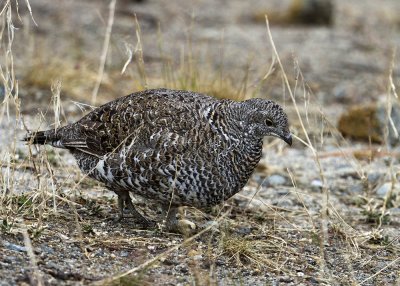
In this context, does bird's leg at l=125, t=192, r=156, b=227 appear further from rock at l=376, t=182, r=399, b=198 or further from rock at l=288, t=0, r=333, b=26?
rock at l=288, t=0, r=333, b=26

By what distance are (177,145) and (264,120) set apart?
2.03 feet

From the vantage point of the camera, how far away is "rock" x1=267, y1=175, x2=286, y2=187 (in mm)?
6996

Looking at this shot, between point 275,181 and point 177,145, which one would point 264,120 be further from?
point 275,181

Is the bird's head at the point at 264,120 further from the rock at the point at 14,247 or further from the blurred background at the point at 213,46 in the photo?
the blurred background at the point at 213,46

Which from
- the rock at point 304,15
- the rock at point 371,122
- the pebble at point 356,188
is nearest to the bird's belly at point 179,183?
the pebble at point 356,188

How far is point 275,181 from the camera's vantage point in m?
7.03

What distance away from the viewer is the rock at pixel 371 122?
28.0ft

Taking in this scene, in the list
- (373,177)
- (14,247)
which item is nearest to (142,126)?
(14,247)

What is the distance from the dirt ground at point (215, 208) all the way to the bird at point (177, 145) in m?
0.25

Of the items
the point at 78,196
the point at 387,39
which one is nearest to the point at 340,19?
the point at 387,39

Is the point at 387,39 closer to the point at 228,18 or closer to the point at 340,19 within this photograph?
the point at 340,19

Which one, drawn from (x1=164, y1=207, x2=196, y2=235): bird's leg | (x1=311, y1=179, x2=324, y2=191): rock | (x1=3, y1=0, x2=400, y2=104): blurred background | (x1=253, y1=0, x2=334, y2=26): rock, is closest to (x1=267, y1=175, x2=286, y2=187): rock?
(x1=311, y1=179, x2=324, y2=191): rock

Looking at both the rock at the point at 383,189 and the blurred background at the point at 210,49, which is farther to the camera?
the blurred background at the point at 210,49

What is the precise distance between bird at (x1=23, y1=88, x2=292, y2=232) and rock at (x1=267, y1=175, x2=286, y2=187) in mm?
1763
